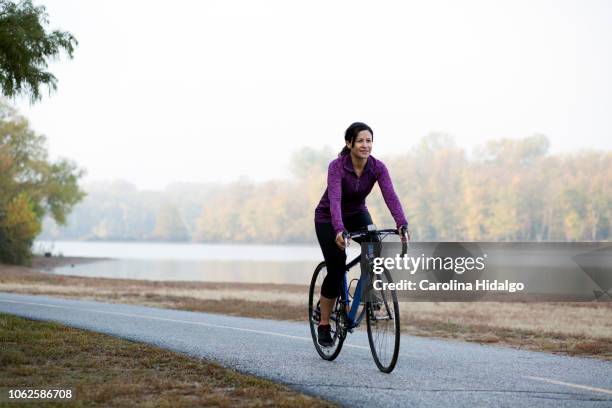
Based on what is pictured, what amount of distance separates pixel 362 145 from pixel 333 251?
1.21 m

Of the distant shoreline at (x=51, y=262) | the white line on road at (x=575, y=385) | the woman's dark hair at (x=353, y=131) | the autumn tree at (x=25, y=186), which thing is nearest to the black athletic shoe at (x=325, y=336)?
the woman's dark hair at (x=353, y=131)

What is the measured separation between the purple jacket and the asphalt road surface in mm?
1550

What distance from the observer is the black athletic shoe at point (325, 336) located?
8703 mm

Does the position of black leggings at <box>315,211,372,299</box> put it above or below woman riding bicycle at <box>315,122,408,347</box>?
below

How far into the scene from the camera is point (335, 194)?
25.4 feet

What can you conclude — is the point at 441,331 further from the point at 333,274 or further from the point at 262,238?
the point at 262,238

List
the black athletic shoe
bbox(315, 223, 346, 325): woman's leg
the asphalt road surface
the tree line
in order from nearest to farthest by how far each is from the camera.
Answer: the asphalt road surface < bbox(315, 223, 346, 325): woman's leg < the black athletic shoe < the tree line

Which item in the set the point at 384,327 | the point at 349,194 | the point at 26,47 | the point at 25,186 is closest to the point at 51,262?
the point at 25,186

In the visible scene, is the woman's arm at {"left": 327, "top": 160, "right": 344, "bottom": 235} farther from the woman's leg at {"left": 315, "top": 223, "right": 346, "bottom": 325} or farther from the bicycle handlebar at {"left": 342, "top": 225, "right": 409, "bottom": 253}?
the woman's leg at {"left": 315, "top": 223, "right": 346, "bottom": 325}

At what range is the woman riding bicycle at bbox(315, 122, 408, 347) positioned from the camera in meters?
7.73

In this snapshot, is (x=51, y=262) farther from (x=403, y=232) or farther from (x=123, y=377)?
(x=403, y=232)

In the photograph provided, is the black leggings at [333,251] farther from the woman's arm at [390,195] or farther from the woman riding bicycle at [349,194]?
the woman's arm at [390,195]

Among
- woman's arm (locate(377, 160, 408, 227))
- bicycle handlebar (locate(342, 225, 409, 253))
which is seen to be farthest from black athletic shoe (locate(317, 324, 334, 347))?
woman's arm (locate(377, 160, 408, 227))

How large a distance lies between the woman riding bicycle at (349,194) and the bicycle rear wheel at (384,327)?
0.60m
